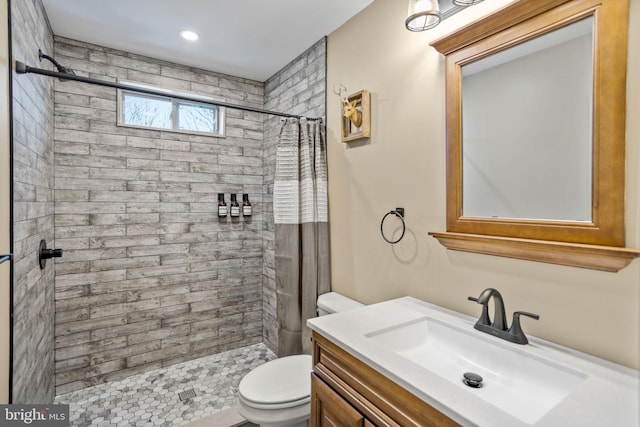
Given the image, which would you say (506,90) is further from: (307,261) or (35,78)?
(35,78)

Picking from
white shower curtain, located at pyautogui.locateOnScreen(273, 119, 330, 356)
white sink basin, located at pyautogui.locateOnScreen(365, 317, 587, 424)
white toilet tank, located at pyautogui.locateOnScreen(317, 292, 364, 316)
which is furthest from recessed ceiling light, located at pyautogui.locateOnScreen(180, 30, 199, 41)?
white sink basin, located at pyautogui.locateOnScreen(365, 317, 587, 424)

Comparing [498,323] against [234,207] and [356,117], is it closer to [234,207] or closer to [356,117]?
[356,117]

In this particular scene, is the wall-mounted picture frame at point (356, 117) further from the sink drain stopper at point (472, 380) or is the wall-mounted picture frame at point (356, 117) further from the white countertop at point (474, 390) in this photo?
the sink drain stopper at point (472, 380)

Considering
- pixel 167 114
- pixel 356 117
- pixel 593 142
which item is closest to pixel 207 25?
pixel 167 114

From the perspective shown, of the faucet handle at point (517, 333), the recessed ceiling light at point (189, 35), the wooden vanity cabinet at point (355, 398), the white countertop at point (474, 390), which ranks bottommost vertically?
the wooden vanity cabinet at point (355, 398)

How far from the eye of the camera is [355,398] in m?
1.12

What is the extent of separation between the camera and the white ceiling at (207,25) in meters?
1.97

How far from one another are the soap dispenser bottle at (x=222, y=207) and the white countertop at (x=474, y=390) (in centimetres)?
187

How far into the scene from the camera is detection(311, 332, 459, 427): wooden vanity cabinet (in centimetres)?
90

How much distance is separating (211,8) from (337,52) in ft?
2.81

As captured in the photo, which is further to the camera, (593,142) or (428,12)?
(428,12)

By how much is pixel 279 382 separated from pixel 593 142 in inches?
68.9

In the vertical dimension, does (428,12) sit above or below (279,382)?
above

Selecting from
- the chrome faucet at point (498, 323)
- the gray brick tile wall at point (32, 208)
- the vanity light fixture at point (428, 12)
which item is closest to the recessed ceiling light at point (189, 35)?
the gray brick tile wall at point (32, 208)
